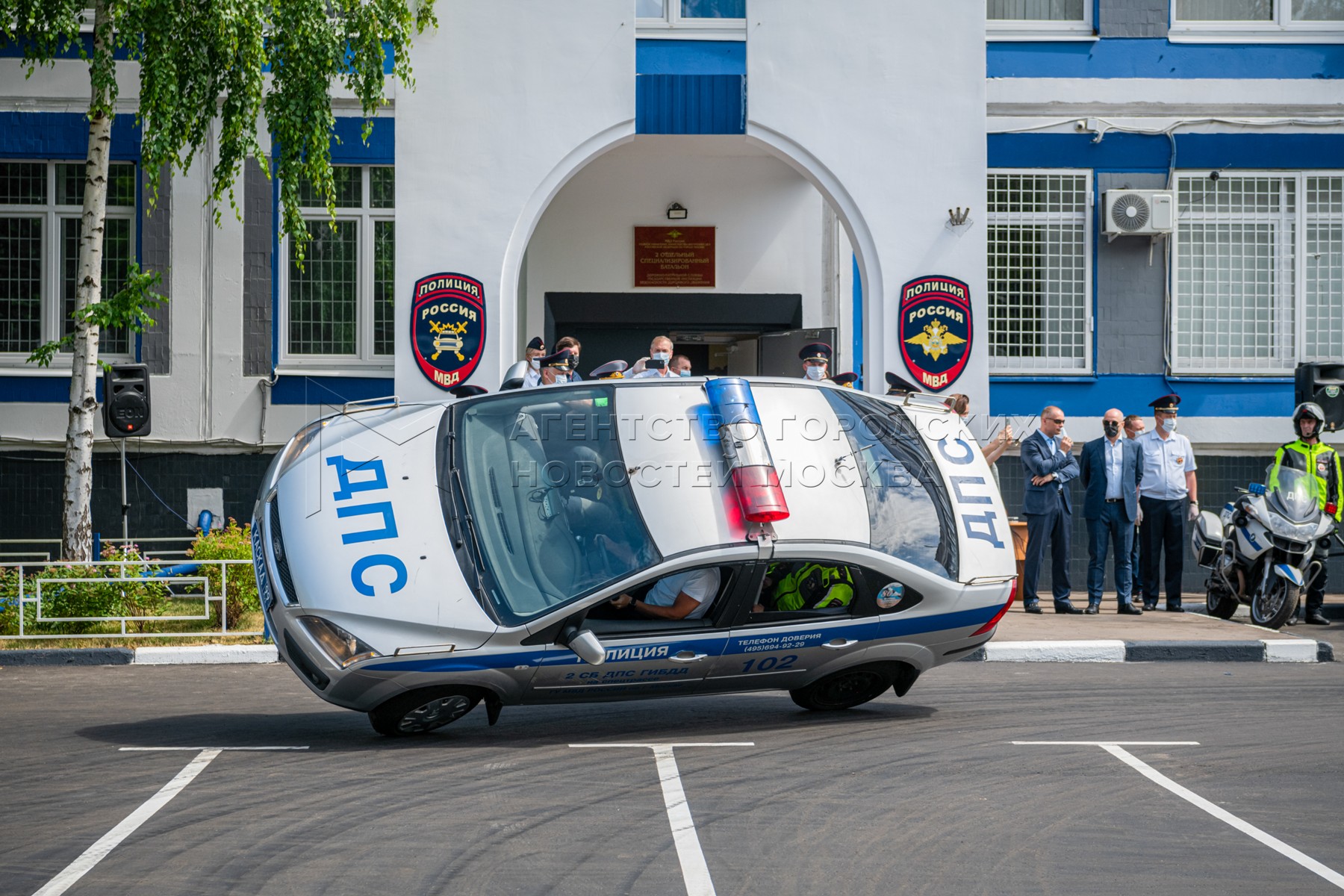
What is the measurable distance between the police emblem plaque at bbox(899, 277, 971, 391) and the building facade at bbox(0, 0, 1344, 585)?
0.38 feet

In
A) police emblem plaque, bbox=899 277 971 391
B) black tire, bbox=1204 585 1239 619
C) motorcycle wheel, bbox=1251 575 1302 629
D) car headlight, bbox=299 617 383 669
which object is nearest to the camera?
car headlight, bbox=299 617 383 669

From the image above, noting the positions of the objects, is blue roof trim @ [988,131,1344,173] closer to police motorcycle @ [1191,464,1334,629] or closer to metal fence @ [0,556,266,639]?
police motorcycle @ [1191,464,1334,629]

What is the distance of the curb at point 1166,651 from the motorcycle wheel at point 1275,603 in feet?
3.99

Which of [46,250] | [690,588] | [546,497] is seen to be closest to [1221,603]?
[690,588]

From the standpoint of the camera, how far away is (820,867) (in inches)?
213

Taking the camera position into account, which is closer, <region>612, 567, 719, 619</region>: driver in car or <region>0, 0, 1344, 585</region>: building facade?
<region>612, 567, 719, 619</region>: driver in car

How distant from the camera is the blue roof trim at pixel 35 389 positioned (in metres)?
15.9

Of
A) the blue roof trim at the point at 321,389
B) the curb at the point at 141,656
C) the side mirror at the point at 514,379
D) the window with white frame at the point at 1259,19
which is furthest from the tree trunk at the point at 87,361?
the window with white frame at the point at 1259,19

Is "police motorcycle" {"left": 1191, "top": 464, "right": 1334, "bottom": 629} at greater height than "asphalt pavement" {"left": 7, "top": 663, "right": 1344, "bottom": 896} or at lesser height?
greater

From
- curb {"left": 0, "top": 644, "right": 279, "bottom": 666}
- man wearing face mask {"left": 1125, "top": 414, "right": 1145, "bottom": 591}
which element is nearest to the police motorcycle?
man wearing face mask {"left": 1125, "top": 414, "right": 1145, "bottom": 591}

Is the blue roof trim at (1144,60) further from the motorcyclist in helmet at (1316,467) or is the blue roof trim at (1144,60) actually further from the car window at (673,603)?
the car window at (673,603)

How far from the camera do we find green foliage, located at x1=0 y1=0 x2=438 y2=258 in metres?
12.1

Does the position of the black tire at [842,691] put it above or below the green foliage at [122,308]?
below

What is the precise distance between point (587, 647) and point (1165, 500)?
A: 851 cm
